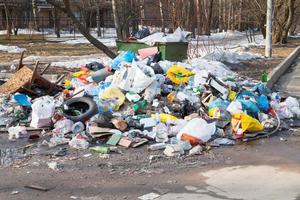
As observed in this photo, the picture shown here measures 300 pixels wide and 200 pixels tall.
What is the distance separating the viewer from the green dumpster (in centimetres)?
1316

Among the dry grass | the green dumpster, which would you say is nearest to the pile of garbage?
the green dumpster

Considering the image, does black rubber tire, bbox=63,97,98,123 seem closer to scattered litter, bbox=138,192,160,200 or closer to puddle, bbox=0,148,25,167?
puddle, bbox=0,148,25,167

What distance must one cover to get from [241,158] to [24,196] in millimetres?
2768

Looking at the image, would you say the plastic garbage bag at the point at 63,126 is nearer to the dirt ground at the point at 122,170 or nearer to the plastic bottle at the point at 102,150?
the dirt ground at the point at 122,170

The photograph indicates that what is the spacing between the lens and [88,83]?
9891mm

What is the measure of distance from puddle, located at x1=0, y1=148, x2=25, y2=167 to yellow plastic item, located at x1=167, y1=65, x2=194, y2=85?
3.71m

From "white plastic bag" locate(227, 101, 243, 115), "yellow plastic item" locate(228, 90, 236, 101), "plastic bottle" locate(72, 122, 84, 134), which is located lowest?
"plastic bottle" locate(72, 122, 84, 134)

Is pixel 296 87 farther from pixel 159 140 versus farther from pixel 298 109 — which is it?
pixel 159 140

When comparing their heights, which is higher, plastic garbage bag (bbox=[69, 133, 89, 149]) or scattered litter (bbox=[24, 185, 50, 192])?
plastic garbage bag (bbox=[69, 133, 89, 149])

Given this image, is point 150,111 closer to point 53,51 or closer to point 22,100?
point 22,100

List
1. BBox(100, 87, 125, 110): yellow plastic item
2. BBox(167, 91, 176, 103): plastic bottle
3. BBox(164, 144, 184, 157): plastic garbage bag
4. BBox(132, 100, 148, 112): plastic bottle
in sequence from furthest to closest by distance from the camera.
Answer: BBox(167, 91, 176, 103): plastic bottle, BBox(100, 87, 125, 110): yellow plastic item, BBox(132, 100, 148, 112): plastic bottle, BBox(164, 144, 184, 157): plastic garbage bag

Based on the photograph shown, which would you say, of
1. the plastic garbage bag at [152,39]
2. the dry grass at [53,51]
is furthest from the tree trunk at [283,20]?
the plastic garbage bag at [152,39]

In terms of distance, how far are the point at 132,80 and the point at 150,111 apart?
0.90 m

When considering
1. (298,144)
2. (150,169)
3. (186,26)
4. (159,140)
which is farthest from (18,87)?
(186,26)
